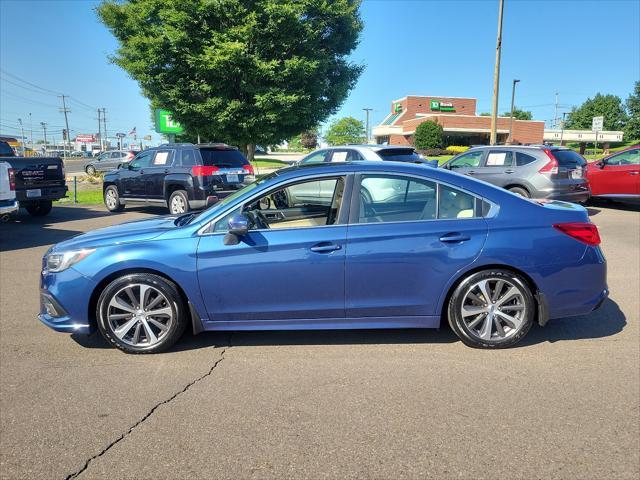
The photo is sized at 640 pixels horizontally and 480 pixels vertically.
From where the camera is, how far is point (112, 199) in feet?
45.6

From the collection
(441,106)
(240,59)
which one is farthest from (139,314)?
(441,106)

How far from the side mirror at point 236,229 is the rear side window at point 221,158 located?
25.9 ft

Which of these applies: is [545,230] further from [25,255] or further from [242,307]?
[25,255]

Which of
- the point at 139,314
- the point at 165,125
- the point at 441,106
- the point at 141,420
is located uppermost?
the point at 441,106

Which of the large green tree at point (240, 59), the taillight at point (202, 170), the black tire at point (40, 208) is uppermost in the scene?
Result: the large green tree at point (240, 59)

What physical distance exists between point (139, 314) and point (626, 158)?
13.0m

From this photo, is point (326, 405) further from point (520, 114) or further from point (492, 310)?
point (520, 114)

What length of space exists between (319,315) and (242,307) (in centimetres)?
64

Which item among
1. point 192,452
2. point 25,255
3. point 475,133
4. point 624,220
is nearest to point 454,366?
point 192,452

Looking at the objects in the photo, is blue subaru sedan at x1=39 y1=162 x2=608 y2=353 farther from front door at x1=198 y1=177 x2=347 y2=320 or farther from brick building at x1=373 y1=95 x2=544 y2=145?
brick building at x1=373 y1=95 x2=544 y2=145

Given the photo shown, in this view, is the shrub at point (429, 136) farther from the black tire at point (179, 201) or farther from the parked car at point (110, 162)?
the black tire at point (179, 201)

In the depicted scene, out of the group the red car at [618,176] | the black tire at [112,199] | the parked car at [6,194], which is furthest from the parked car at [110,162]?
the red car at [618,176]

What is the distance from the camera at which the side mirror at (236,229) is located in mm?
3822

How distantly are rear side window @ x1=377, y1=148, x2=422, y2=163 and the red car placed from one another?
6.20 m
